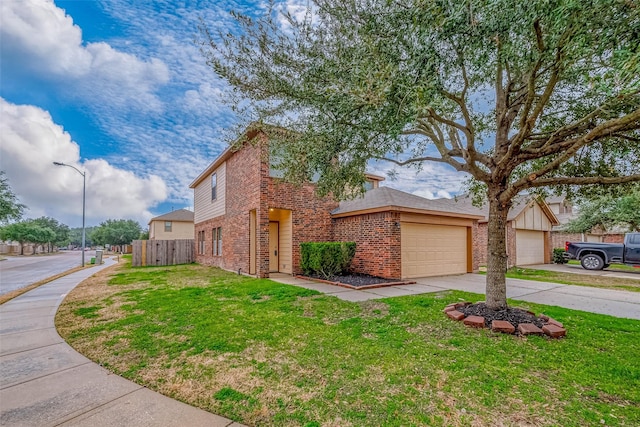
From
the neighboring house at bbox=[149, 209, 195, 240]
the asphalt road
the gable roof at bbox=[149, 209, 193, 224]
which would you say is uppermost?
the gable roof at bbox=[149, 209, 193, 224]

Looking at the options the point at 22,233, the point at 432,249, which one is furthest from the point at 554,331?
the point at 22,233

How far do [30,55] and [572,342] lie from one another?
13897 mm

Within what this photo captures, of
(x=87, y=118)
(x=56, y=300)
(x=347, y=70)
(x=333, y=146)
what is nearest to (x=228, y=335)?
(x=333, y=146)

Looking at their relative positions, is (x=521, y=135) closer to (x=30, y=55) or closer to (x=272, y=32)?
(x=272, y=32)

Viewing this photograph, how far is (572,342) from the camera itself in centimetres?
407

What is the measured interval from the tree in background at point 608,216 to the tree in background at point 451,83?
1543cm

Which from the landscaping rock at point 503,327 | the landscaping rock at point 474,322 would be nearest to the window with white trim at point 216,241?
the landscaping rock at point 474,322

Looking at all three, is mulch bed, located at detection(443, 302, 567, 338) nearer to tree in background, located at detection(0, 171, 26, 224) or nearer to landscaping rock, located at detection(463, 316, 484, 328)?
landscaping rock, located at detection(463, 316, 484, 328)

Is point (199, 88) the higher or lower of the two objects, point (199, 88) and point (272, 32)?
the higher

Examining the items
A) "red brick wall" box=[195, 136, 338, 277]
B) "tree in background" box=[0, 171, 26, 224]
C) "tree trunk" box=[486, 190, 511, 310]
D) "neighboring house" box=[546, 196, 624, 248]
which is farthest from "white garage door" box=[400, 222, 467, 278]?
"tree in background" box=[0, 171, 26, 224]

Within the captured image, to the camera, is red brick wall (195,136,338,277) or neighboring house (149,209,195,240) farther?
neighboring house (149,209,195,240)

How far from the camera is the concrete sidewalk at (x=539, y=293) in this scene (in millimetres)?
6262

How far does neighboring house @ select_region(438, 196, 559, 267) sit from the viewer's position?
1527cm

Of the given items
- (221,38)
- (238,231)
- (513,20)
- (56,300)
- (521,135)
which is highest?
(221,38)
